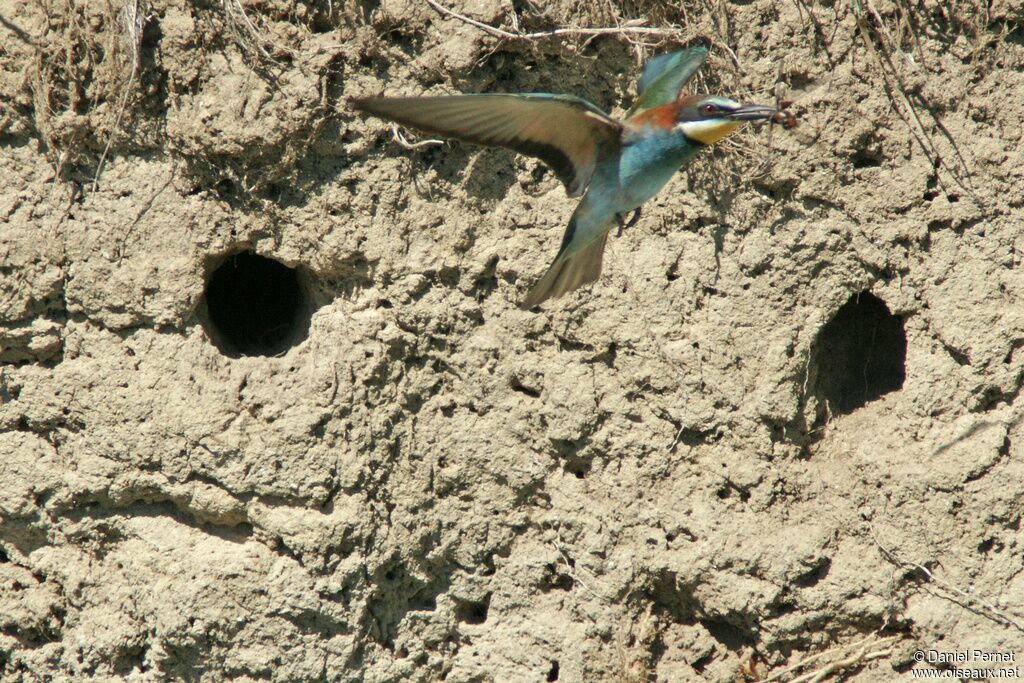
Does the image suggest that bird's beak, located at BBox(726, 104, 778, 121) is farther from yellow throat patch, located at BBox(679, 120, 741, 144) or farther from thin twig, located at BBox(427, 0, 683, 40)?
thin twig, located at BBox(427, 0, 683, 40)

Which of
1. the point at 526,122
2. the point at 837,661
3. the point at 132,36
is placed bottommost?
the point at 837,661

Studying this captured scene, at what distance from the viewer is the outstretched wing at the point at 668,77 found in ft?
7.89

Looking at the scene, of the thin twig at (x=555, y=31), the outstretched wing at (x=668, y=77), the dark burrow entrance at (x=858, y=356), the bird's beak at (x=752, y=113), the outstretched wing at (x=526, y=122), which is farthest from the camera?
the dark burrow entrance at (x=858, y=356)

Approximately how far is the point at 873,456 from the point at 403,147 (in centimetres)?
124

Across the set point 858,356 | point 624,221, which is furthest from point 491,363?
point 858,356

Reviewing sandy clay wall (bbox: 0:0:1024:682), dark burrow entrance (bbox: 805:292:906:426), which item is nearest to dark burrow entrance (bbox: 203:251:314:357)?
sandy clay wall (bbox: 0:0:1024:682)

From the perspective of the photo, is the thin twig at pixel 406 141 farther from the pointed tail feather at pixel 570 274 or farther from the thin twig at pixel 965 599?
the thin twig at pixel 965 599

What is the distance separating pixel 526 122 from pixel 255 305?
1058 mm

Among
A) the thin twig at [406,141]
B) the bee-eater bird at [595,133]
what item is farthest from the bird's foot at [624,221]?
the thin twig at [406,141]

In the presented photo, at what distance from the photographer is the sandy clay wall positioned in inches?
102

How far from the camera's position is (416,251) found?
2.66 m

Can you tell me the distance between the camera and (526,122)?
2205 mm

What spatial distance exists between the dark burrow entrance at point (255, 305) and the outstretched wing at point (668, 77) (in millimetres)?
906

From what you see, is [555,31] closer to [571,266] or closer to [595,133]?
[595,133]
